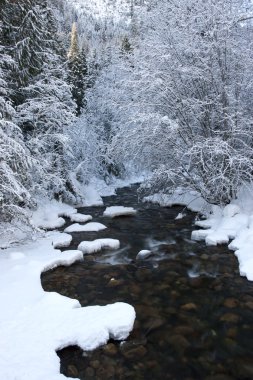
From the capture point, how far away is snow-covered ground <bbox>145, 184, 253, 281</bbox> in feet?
27.7

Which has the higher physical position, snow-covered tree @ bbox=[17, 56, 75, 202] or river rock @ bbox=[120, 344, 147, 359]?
snow-covered tree @ bbox=[17, 56, 75, 202]

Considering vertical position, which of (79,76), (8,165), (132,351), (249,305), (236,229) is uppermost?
(8,165)

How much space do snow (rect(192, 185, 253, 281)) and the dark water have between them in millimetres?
242

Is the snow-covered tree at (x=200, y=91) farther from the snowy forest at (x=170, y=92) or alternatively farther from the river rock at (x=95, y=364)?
the river rock at (x=95, y=364)

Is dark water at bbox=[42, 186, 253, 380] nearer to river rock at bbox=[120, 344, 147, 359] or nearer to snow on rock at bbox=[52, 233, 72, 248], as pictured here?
river rock at bbox=[120, 344, 147, 359]

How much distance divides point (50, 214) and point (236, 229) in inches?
240

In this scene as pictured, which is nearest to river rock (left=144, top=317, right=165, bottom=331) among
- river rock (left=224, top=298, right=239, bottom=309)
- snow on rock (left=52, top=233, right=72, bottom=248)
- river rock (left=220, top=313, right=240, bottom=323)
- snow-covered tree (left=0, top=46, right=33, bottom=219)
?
river rock (left=220, top=313, right=240, bottom=323)

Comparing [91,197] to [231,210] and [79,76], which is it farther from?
[79,76]

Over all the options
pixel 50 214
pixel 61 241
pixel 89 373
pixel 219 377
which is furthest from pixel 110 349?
pixel 50 214

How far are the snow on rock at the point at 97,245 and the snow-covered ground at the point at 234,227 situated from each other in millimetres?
2173

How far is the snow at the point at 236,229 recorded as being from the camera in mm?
8391

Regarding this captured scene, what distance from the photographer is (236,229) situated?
10.1 m

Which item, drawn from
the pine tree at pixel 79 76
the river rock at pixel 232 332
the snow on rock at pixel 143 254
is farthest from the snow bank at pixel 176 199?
the pine tree at pixel 79 76

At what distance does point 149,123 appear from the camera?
12.0 meters
